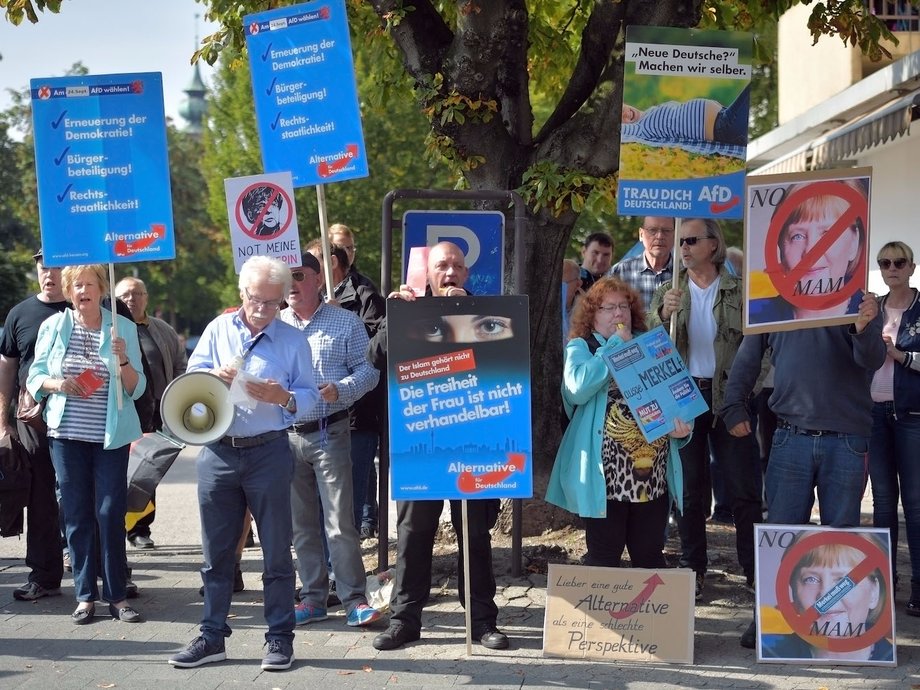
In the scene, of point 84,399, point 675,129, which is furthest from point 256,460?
point 675,129

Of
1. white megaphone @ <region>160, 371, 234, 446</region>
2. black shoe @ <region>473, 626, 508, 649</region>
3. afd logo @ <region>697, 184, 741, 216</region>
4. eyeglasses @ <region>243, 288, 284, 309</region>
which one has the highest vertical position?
afd logo @ <region>697, 184, 741, 216</region>

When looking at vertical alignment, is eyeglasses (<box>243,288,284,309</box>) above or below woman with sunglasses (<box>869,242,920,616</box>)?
above

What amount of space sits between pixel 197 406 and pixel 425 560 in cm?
147

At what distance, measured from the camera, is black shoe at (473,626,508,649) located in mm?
6012

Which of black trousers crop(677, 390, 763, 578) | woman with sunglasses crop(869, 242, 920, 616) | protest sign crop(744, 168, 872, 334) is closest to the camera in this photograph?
protest sign crop(744, 168, 872, 334)

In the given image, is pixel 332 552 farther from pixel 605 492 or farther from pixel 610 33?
pixel 610 33

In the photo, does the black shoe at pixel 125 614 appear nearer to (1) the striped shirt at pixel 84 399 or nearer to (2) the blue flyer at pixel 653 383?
(1) the striped shirt at pixel 84 399

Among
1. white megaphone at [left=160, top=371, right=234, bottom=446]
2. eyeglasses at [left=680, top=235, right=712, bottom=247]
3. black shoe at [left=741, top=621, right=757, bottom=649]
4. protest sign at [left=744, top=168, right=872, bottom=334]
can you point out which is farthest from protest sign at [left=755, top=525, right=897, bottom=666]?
white megaphone at [left=160, top=371, right=234, bottom=446]

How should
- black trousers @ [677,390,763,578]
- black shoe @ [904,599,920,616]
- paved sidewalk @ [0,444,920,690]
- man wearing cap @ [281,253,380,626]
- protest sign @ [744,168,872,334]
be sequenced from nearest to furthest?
paved sidewalk @ [0,444,920,690]
protest sign @ [744,168,872,334]
man wearing cap @ [281,253,380,626]
black shoe @ [904,599,920,616]
black trousers @ [677,390,763,578]

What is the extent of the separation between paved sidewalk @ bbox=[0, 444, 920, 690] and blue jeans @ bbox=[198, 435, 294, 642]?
286 millimetres

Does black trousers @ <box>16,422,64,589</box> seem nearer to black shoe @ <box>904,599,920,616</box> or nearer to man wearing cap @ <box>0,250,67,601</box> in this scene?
Result: man wearing cap @ <box>0,250,67,601</box>

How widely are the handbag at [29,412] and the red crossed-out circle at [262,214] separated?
1.61 m

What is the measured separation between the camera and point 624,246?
25.1 meters

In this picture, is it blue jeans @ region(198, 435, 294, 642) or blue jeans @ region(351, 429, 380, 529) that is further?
blue jeans @ region(351, 429, 380, 529)
